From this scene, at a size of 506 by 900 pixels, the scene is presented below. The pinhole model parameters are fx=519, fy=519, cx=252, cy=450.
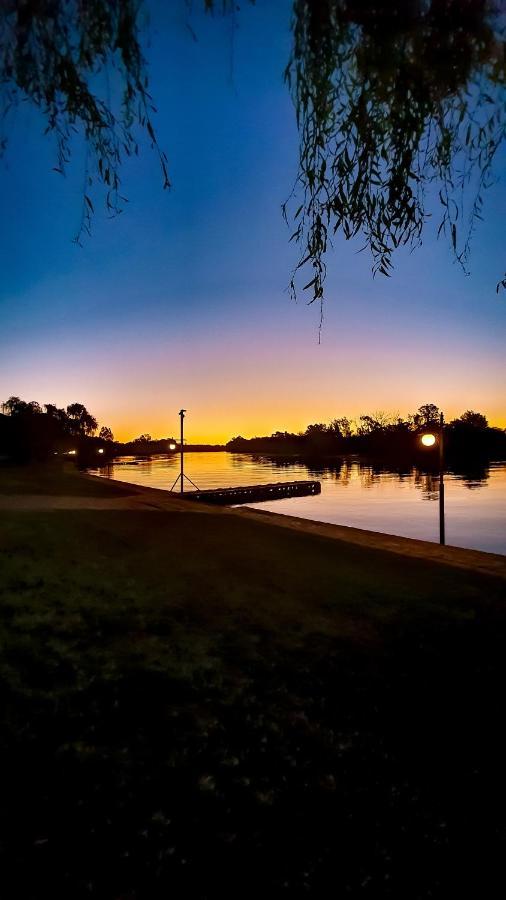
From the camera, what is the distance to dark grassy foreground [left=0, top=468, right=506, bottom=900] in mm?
2311

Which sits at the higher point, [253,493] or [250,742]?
[250,742]

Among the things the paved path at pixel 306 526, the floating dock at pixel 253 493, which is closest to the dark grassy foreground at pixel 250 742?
the paved path at pixel 306 526

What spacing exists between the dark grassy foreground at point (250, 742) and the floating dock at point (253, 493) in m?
26.0

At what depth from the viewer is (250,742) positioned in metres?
3.23

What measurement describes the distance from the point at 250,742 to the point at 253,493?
1556 inches

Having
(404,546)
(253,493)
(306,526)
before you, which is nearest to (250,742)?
(404,546)

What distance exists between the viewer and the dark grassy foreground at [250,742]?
7.58 ft

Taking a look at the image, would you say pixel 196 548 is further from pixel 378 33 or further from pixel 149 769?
pixel 378 33

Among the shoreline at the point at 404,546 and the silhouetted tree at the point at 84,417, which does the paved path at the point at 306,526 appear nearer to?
the shoreline at the point at 404,546

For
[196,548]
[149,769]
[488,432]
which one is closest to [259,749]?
[149,769]

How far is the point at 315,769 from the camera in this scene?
298cm

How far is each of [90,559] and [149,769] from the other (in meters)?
5.49

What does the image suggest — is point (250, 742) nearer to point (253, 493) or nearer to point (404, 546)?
point (404, 546)

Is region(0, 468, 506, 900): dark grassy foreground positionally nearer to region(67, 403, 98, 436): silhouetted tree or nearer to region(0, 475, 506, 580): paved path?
region(0, 475, 506, 580): paved path
